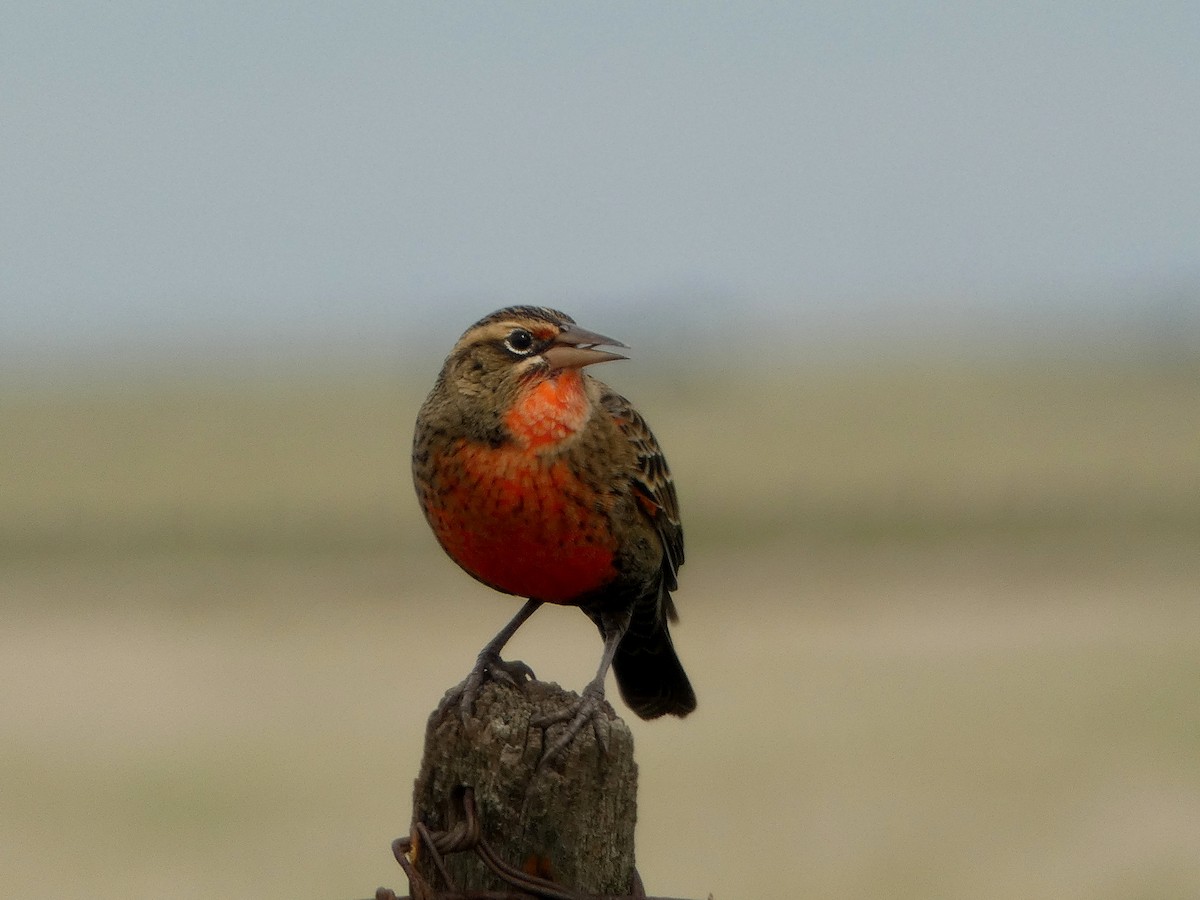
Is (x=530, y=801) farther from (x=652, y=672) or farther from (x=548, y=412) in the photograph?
(x=652, y=672)

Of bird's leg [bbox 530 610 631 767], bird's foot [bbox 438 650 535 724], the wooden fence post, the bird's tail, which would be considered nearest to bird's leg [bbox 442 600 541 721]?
bird's foot [bbox 438 650 535 724]

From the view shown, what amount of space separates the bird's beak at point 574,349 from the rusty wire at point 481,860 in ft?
6.90

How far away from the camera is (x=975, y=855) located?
16391 mm

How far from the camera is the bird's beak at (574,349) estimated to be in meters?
5.84

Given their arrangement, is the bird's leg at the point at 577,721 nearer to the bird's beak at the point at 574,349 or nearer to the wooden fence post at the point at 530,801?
the wooden fence post at the point at 530,801

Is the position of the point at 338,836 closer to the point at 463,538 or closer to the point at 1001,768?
the point at 1001,768

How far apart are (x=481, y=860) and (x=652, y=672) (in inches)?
108

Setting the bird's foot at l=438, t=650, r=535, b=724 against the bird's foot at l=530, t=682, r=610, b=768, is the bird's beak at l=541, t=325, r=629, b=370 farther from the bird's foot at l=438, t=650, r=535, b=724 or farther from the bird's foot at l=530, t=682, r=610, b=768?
the bird's foot at l=530, t=682, r=610, b=768

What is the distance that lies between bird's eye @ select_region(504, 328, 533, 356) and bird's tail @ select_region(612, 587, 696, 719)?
1205mm

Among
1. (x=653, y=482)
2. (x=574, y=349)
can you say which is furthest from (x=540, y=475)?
(x=653, y=482)

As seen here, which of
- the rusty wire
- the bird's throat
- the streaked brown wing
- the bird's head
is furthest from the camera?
the streaked brown wing

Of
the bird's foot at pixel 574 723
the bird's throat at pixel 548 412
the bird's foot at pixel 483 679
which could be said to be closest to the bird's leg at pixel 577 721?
the bird's foot at pixel 574 723

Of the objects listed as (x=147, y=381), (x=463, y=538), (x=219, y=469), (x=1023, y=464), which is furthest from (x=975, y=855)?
(x=147, y=381)

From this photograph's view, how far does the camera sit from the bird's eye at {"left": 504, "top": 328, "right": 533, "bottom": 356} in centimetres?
599
